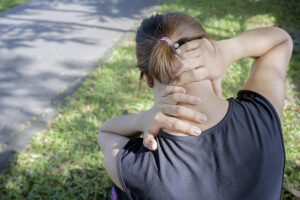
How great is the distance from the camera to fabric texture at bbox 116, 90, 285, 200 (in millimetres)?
969

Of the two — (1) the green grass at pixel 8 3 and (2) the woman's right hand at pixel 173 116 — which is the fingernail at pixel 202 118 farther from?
(1) the green grass at pixel 8 3

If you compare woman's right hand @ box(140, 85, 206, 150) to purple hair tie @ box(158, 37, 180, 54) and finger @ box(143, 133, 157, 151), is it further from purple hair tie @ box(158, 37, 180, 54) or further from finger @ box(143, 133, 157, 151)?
purple hair tie @ box(158, 37, 180, 54)

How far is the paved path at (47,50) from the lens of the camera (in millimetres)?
3158

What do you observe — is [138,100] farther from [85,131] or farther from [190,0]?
[190,0]

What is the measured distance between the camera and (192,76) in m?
1.09

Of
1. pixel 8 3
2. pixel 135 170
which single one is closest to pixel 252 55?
pixel 135 170

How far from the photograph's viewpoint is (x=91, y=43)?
493cm

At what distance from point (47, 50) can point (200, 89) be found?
435cm

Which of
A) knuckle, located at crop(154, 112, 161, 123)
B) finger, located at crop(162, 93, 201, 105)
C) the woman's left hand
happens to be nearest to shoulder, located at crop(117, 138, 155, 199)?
knuckle, located at crop(154, 112, 161, 123)

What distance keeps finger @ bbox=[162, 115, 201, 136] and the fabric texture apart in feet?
0.10

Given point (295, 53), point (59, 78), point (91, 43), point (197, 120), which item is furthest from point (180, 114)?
point (91, 43)

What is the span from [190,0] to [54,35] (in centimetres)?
369

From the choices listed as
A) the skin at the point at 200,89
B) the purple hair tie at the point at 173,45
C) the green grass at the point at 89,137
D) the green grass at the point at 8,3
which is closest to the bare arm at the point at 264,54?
the skin at the point at 200,89

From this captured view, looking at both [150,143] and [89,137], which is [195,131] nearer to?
[150,143]
